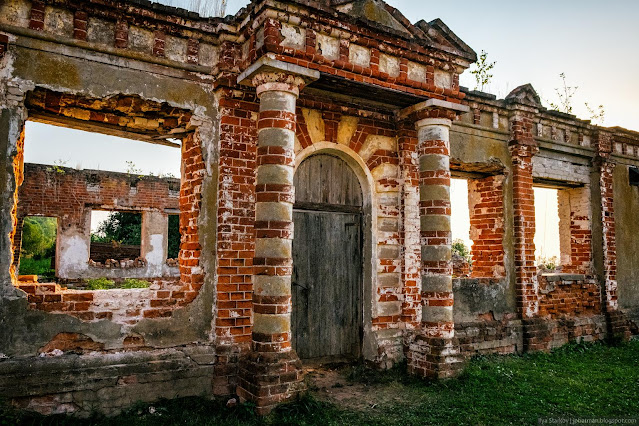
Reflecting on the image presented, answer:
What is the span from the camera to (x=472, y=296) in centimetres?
709

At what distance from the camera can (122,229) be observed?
2223 cm

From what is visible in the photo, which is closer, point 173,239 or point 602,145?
point 602,145

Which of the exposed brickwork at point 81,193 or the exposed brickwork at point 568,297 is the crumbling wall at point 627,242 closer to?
the exposed brickwork at point 568,297

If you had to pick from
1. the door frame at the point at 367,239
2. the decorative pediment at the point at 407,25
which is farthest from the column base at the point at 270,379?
the decorative pediment at the point at 407,25

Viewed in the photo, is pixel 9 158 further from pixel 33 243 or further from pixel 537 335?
pixel 33 243

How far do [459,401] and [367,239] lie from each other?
242 cm

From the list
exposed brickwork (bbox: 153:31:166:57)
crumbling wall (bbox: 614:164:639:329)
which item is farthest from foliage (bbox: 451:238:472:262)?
exposed brickwork (bbox: 153:31:166:57)

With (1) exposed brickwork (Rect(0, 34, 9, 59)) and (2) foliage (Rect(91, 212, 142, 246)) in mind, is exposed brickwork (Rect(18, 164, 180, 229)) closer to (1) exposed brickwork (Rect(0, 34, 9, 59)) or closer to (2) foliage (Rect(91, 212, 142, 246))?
(2) foliage (Rect(91, 212, 142, 246))

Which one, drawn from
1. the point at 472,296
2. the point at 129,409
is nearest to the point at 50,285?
the point at 129,409

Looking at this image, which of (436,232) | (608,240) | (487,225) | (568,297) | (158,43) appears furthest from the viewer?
(608,240)

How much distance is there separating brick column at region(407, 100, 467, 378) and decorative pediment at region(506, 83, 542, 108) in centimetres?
Answer: 238

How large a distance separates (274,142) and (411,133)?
272 cm

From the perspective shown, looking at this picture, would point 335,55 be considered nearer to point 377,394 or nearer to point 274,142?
point 274,142

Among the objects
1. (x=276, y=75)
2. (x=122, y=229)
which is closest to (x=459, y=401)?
(x=276, y=75)
